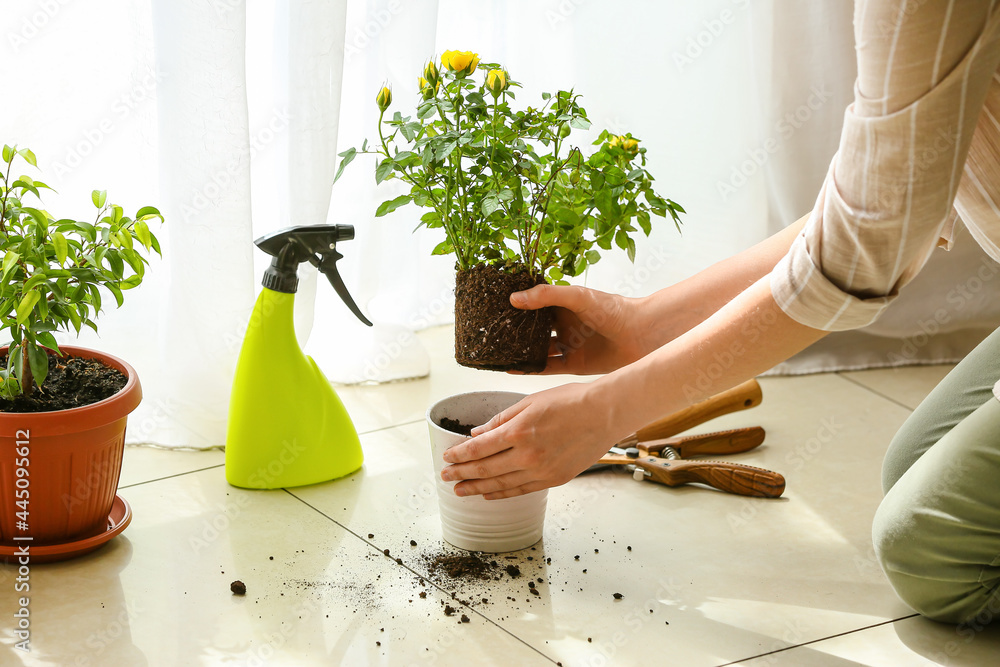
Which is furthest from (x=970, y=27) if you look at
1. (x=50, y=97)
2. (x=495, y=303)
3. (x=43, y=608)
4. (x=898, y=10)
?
(x=50, y=97)

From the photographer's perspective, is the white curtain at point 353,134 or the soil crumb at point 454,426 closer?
the soil crumb at point 454,426

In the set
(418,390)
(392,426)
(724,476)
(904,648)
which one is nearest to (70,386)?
(392,426)

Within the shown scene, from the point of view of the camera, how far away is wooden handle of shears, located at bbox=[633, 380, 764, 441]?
1.38m

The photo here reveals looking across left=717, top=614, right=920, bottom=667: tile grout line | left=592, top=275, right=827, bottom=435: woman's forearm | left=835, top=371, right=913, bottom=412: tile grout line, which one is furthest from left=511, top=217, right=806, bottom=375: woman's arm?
left=835, top=371, right=913, bottom=412: tile grout line

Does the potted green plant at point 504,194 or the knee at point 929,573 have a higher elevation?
the potted green plant at point 504,194

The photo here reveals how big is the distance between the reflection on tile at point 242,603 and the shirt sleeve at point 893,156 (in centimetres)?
45

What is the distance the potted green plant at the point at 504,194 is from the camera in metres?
0.94

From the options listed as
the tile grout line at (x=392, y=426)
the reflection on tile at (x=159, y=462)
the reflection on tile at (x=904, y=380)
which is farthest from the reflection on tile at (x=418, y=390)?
the reflection on tile at (x=904, y=380)

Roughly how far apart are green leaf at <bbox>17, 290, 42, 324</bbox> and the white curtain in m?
0.40

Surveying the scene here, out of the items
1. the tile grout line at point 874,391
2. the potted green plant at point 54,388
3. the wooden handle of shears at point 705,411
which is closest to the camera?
the potted green plant at point 54,388

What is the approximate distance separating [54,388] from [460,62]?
570 mm

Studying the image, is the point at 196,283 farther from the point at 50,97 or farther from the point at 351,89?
the point at 351,89

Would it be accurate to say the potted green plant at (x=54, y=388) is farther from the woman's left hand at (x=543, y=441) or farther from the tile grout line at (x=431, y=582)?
the woman's left hand at (x=543, y=441)

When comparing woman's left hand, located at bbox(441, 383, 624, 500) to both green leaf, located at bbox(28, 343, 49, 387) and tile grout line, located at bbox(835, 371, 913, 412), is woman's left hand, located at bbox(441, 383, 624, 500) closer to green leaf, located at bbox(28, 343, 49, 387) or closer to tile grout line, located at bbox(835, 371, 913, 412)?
green leaf, located at bbox(28, 343, 49, 387)
